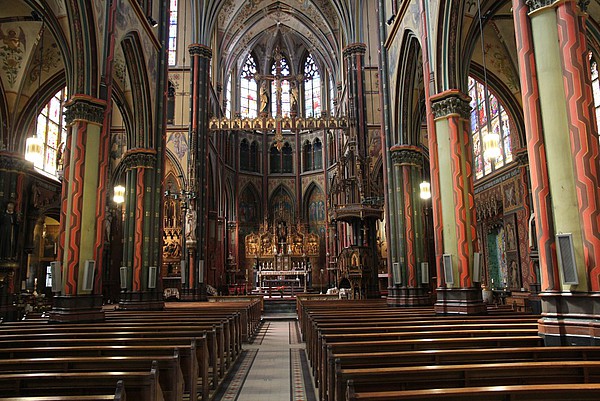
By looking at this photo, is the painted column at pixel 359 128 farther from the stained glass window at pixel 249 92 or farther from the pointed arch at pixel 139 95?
the stained glass window at pixel 249 92

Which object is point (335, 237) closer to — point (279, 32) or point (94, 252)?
point (279, 32)

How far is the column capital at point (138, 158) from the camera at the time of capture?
17.1 meters

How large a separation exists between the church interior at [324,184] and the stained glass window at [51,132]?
106 millimetres

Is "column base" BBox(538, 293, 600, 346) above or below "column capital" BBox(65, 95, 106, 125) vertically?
below

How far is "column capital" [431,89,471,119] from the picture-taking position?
12.3m

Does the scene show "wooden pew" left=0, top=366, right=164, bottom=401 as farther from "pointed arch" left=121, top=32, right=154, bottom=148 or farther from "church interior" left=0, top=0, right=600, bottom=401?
"pointed arch" left=121, top=32, right=154, bottom=148

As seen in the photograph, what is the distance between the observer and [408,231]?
54.4 ft

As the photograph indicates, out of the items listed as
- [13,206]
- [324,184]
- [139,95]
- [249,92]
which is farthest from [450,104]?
[249,92]

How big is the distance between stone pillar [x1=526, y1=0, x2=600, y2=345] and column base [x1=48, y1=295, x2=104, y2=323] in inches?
367

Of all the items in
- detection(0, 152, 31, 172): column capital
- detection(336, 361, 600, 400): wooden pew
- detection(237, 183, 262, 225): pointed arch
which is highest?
detection(237, 183, 262, 225): pointed arch

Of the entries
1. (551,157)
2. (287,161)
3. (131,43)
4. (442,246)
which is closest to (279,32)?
(287,161)

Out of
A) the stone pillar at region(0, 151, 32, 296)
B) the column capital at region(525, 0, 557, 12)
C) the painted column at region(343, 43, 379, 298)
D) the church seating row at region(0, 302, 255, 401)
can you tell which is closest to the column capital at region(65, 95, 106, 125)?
the church seating row at region(0, 302, 255, 401)

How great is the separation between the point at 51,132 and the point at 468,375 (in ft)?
74.4

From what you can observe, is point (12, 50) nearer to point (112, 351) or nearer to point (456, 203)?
point (112, 351)
